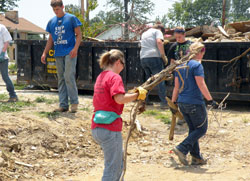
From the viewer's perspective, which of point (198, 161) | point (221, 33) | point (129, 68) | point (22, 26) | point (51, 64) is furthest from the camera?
point (22, 26)

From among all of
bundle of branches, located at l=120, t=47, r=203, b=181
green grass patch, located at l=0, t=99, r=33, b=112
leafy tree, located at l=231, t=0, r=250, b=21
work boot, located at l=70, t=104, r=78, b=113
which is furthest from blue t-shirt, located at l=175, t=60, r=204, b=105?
leafy tree, located at l=231, t=0, r=250, b=21

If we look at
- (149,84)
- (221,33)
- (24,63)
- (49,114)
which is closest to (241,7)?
(221,33)

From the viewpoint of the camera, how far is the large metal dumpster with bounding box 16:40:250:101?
8.36 metres

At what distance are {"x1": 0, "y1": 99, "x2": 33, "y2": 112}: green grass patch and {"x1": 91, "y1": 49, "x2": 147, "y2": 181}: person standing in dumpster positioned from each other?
3.78 metres

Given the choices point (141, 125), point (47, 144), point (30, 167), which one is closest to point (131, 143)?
point (141, 125)

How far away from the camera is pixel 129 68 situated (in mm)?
9766

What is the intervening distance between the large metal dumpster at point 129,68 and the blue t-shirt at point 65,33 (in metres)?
2.95

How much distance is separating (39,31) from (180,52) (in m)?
46.5

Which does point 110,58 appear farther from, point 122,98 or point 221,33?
point 221,33

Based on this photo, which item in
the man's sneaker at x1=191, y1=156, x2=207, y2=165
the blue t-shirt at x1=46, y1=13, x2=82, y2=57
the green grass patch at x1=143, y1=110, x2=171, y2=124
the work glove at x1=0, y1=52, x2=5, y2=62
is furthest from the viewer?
the work glove at x1=0, y1=52, x2=5, y2=62

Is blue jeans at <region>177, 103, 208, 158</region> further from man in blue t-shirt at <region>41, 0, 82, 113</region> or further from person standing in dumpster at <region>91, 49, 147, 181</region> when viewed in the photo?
man in blue t-shirt at <region>41, 0, 82, 113</region>

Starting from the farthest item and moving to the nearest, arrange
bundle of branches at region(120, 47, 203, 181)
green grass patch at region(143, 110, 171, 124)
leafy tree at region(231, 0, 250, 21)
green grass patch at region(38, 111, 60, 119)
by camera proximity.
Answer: leafy tree at region(231, 0, 250, 21) < green grass patch at region(143, 110, 171, 124) < green grass patch at region(38, 111, 60, 119) < bundle of branches at region(120, 47, 203, 181)

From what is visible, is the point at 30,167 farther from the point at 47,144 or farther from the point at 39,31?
the point at 39,31

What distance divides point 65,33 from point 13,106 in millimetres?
1871
